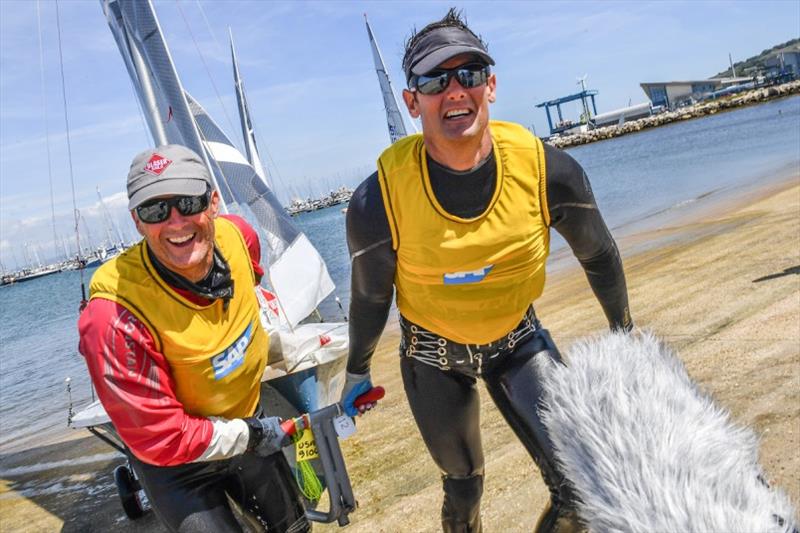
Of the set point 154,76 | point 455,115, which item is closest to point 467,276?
point 455,115

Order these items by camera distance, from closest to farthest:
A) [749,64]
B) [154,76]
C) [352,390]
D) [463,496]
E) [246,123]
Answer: [463,496]
[352,390]
[154,76]
[246,123]
[749,64]

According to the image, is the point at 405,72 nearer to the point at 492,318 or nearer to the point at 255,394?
the point at 492,318

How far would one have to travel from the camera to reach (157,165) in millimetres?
2902

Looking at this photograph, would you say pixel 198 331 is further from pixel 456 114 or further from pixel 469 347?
pixel 456 114

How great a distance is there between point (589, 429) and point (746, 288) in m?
7.39

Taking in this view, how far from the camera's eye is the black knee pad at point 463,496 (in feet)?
9.77

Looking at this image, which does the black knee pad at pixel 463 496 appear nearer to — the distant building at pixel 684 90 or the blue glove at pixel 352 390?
the blue glove at pixel 352 390

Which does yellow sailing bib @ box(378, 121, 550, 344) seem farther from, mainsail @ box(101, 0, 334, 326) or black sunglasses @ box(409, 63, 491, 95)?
mainsail @ box(101, 0, 334, 326)

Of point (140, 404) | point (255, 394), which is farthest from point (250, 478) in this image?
point (140, 404)

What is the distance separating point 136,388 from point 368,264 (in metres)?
1.09

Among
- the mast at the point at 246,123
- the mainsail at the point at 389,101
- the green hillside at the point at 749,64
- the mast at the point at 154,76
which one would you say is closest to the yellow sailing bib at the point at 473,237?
the mast at the point at 154,76

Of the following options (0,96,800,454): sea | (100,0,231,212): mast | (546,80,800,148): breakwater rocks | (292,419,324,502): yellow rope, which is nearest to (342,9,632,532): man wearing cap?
(292,419,324,502): yellow rope

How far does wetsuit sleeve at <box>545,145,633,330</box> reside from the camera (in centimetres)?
259

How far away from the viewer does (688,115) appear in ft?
298
